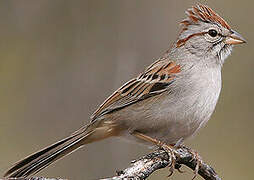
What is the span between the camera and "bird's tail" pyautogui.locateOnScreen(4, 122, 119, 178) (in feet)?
15.6

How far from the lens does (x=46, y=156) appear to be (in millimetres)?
5086

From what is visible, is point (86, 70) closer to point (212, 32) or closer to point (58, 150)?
point (212, 32)

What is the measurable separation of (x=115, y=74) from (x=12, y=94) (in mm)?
1347

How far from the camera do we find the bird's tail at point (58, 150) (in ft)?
15.6

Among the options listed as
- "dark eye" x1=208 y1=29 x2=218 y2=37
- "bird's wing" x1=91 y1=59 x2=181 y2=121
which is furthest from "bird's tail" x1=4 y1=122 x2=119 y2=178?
"dark eye" x1=208 y1=29 x2=218 y2=37

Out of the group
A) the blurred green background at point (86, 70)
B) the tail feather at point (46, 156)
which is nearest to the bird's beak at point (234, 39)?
the tail feather at point (46, 156)

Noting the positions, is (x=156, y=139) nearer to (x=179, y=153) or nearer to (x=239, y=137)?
(x=179, y=153)

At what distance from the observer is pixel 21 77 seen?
7762mm

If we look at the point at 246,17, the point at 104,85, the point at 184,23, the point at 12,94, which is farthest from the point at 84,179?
the point at 246,17

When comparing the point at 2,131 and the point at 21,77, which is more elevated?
the point at 21,77

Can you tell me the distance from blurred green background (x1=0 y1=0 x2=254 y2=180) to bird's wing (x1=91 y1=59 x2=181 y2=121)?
52.6 inches

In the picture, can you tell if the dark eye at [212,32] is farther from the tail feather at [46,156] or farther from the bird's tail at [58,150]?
the tail feather at [46,156]

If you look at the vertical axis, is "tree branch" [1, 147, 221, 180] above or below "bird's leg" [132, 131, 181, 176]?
below

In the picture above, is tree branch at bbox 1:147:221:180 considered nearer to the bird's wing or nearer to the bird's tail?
the bird's wing
